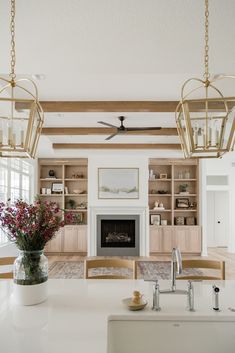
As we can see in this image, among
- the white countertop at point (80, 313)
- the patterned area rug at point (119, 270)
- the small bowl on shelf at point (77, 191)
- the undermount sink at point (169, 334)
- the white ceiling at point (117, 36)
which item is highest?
the white ceiling at point (117, 36)

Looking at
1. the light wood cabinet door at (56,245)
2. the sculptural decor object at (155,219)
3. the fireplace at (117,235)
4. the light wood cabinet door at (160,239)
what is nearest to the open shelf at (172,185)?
the sculptural decor object at (155,219)

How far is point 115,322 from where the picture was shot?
1595 millimetres

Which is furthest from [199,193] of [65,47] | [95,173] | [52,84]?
[65,47]

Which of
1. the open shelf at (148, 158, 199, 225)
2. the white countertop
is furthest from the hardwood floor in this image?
the white countertop

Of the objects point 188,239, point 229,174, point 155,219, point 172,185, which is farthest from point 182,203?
point 229,174

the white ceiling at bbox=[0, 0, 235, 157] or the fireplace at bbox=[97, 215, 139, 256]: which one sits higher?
the white ceiling at bbox=[0, 0, 235, 157]

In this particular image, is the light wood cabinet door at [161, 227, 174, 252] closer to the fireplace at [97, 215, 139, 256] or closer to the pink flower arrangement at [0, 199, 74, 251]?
the fireplace at [97, 215, 139, 256]

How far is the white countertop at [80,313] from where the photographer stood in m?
1.27

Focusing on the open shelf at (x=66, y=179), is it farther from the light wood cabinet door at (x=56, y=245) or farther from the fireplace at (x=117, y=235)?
the light wood cabinet door at (x=56, y=245)

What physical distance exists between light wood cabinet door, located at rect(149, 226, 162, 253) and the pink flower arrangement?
22.1ft

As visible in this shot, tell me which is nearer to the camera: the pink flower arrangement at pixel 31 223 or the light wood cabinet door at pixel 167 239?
the pink flower arrangement at pixel 31 223

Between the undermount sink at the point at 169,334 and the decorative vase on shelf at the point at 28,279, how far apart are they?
46 cm

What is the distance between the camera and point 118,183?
8.29m

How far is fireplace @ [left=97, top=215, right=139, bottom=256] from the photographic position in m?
8.16
